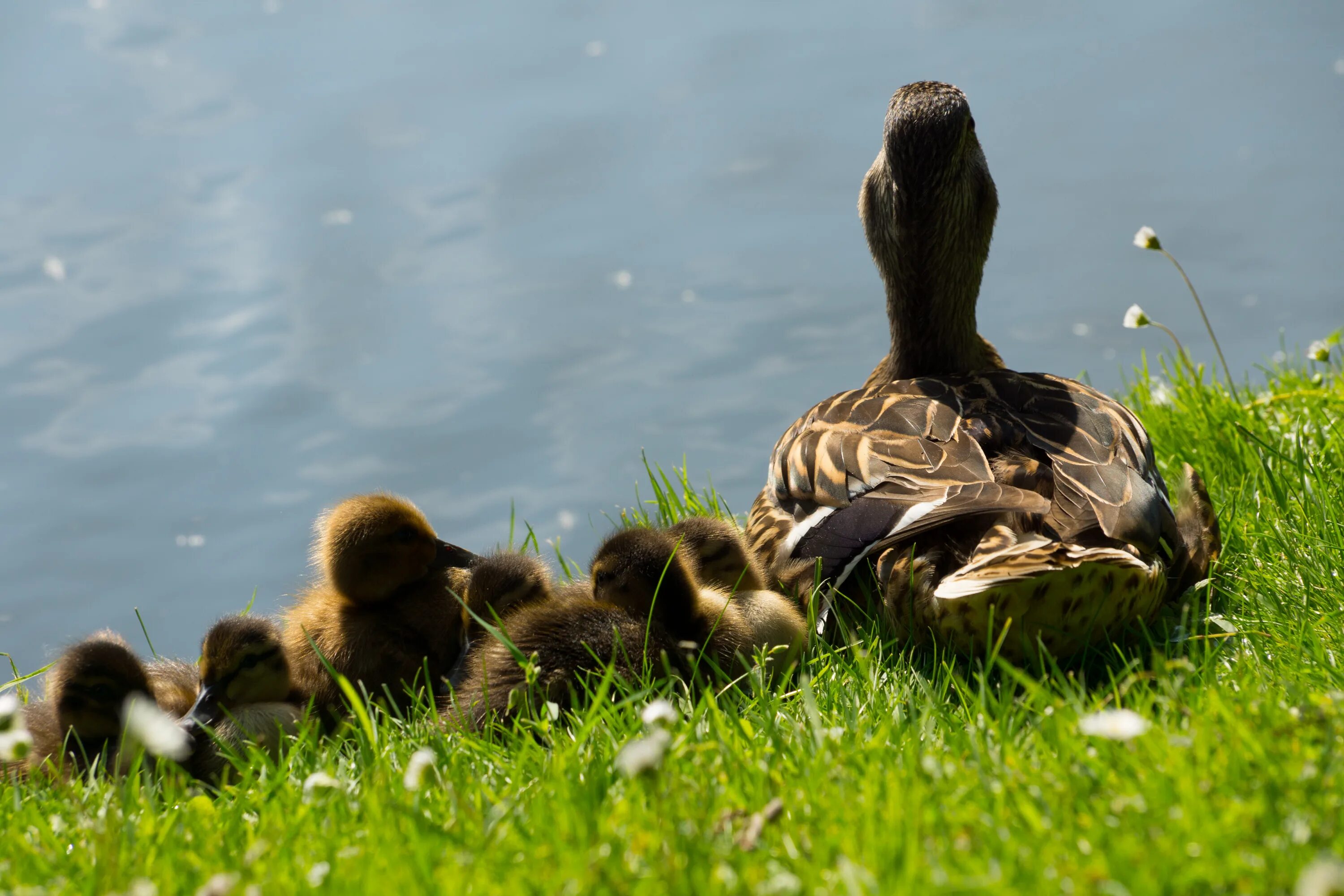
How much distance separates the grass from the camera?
1.72 metres

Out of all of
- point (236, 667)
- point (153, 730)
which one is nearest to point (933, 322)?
point (236, 667)

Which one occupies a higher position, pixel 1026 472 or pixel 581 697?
pixel 1026 472

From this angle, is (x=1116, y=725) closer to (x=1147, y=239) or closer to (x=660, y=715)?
(x=660, y=715)

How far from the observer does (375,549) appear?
3.93 m

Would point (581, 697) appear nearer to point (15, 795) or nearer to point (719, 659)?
point (719, 659)

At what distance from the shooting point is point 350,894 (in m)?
1.80

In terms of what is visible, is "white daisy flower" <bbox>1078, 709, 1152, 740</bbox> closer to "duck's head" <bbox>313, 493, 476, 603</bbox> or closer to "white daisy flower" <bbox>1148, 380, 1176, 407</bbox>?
"duck's head" <bbox>313, 493, 476, 603</bbox>

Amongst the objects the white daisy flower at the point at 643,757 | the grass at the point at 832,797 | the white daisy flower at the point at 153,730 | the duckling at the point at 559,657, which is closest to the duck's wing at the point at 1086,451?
the grass at the point at 832,797

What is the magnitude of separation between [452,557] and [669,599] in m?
1.03

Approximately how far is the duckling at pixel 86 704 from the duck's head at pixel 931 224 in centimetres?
332

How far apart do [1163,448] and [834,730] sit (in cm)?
324

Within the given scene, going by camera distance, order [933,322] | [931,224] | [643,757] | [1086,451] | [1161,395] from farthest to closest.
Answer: [1161,395] → [933,322] → [931,224] → [1086,451] → [643,757]

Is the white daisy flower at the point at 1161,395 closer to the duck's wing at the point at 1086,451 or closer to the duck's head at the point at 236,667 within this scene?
the duck's wing at the point at 1086,451

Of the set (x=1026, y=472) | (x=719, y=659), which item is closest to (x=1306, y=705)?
(x=1026, y=472)
